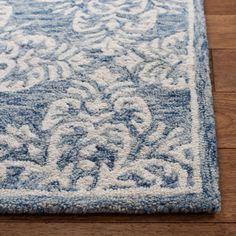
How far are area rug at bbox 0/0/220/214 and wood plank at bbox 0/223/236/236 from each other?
0.02 metres

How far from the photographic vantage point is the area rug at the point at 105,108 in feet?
2.34

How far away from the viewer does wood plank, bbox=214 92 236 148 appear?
2.58ft

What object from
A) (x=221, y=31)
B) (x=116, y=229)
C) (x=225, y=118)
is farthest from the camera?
(x=221, y=31)

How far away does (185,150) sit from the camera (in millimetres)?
762

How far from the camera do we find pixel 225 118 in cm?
82

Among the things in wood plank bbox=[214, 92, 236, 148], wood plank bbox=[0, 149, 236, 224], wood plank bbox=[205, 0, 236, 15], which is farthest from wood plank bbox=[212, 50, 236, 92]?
wood plank bbox=[0, 149, 236, 224]

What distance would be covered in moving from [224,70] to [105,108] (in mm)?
281

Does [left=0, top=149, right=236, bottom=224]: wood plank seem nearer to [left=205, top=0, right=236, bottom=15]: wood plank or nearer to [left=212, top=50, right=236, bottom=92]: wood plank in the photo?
[left=212, top=50, right=236, bottom=92]: wood plank

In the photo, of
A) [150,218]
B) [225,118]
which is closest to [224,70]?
[225,118]

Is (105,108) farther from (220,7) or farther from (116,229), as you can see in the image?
(220,7)

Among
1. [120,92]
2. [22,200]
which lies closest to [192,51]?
[120,92]

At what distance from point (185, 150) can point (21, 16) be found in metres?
0.57

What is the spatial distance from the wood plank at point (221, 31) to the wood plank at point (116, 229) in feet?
1.51

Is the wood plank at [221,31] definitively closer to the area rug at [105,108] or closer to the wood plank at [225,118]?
the area rug at [105,108]
